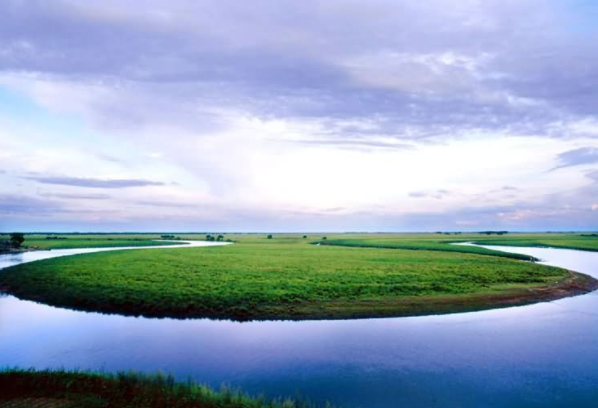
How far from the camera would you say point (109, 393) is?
45.7ft

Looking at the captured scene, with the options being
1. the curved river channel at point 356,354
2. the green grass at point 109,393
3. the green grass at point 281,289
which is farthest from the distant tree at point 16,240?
the green grass at point 109,393

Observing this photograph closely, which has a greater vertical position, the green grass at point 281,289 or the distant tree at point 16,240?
the distant tree at point 16,240

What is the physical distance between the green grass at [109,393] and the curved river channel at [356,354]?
273 centimetres

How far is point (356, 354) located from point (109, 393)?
1186cm

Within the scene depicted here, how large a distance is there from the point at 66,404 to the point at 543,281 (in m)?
44.4

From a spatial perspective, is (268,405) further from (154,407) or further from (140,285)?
(140,285)

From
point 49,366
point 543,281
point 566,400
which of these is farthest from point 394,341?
point 543,281

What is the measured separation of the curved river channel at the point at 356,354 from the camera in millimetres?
16156

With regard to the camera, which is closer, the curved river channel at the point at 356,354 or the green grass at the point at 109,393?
the green grass at the point at 109,393

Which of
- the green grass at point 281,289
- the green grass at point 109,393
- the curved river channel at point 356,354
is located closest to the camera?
the green grass at point 109,393

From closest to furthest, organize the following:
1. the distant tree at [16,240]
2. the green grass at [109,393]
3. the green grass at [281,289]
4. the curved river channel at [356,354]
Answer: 1. the green grass at [109,393]
2. the curved river channel at [356,354]
3. the green grass at [281,289]
4. the distant tree at [16,240]

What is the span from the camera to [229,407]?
13.1 metres

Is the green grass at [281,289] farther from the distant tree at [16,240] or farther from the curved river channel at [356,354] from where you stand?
the distant tree at [16,240]

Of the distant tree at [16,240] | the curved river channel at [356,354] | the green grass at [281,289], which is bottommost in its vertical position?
the curved river channel at [356,354]
